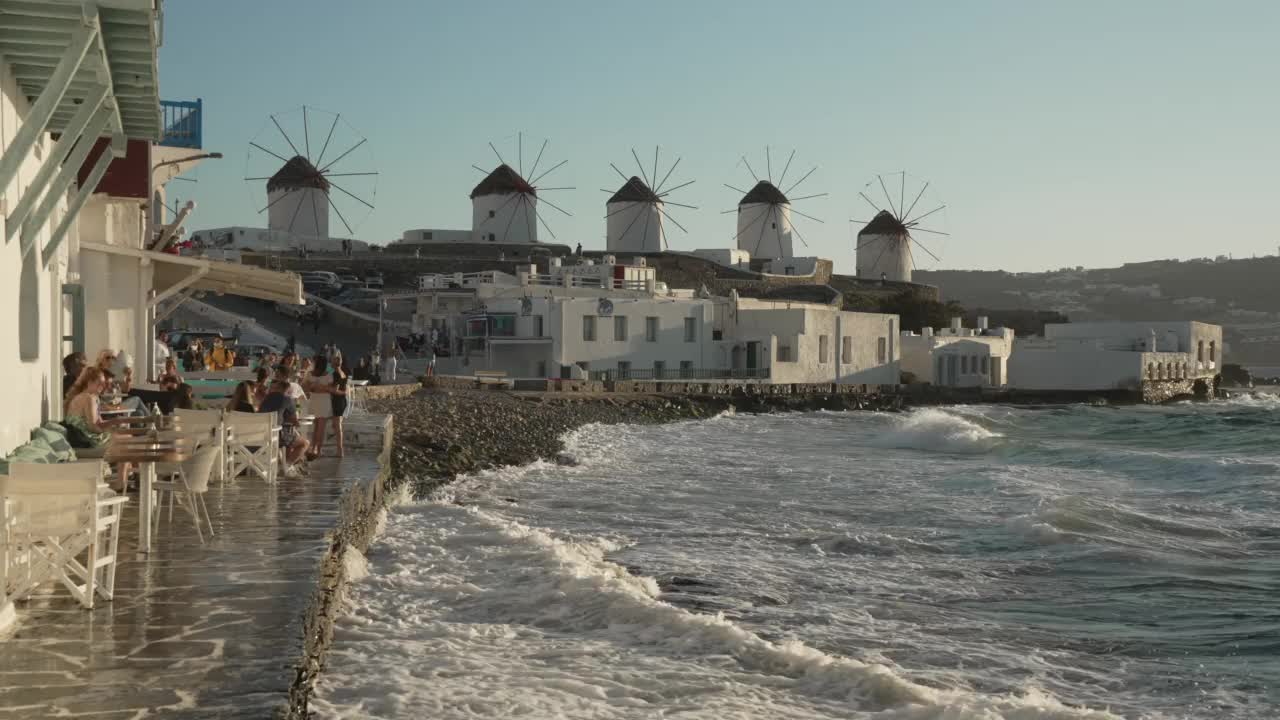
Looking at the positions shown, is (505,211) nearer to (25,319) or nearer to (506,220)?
(506,220)

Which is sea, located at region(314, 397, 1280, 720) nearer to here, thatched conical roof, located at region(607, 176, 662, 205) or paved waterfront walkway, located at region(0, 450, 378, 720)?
paved waterfront walkway, located at region(0, 450, 378, 720)

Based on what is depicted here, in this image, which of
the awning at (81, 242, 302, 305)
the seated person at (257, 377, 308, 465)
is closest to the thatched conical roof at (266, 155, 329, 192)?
the awning at (81, 242, 302, 305)

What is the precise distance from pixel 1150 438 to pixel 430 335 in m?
25.1

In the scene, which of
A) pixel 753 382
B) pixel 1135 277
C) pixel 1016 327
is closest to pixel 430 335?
pixel 753 382

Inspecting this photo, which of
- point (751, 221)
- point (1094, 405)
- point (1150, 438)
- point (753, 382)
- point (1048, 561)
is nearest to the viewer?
point (1048, 561)

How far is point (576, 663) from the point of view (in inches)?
319

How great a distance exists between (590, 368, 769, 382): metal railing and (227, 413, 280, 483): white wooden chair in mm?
31837

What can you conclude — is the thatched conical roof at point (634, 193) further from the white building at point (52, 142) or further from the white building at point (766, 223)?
the white building at point (52, 142)

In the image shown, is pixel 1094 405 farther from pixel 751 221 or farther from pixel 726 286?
pixel 751 221

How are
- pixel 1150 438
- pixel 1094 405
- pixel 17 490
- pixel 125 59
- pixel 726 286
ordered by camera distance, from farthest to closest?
pixel 726 286, pixel 1094 405, pixel 1150 438, pixel 125 59, pixel 17 490

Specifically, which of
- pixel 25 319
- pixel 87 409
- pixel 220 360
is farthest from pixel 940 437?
pixel 25 319

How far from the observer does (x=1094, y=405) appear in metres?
54.7

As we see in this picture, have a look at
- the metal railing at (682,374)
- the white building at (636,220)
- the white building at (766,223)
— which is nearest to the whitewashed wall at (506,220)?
the white building at (636,220)

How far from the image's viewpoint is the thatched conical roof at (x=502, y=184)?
84625mm
